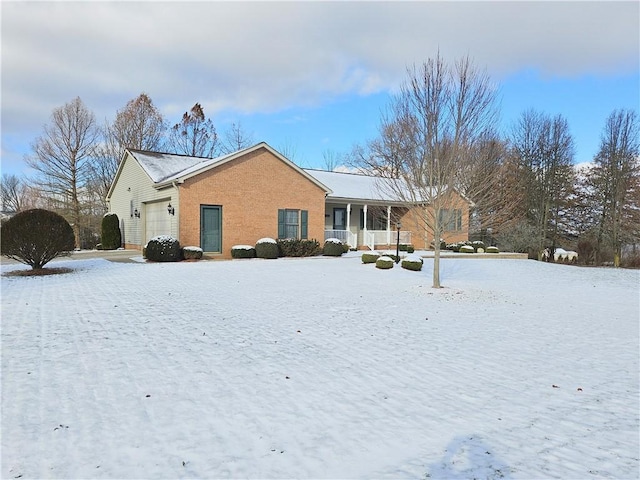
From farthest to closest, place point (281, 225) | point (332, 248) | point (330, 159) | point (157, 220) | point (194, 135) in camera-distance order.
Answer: point (330, 159) < point (194, 135) < point (332, 248) < point (281, 225) < point (157, 220)

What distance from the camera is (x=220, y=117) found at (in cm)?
4069

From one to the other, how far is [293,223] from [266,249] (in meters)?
2.95

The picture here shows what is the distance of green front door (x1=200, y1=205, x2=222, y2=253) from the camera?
18094 millimetres

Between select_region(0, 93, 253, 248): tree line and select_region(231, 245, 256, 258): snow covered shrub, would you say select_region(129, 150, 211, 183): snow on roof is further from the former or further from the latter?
select_region(0, 93, 253, 248): tree line

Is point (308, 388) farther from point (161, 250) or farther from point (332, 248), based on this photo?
point (332, 248)

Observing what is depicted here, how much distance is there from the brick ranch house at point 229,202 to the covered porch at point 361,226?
0.07 meters

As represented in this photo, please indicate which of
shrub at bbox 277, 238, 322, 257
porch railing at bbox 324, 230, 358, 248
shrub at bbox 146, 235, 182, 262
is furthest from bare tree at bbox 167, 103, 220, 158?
shrub at bbox 146, 235, 182, 262

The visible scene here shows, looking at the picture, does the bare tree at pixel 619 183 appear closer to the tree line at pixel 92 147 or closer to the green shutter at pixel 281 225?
the green shutter at pixel 281 225

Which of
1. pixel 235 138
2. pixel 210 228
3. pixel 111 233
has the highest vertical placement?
pixel 235 138

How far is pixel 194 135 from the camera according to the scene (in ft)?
131

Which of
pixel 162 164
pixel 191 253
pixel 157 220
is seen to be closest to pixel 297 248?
pixel 191 253

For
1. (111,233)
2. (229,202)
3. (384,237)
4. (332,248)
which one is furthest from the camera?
(384,237)

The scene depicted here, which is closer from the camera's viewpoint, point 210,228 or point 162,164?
point 210,228

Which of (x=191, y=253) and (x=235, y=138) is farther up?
(x=235, y=138)
